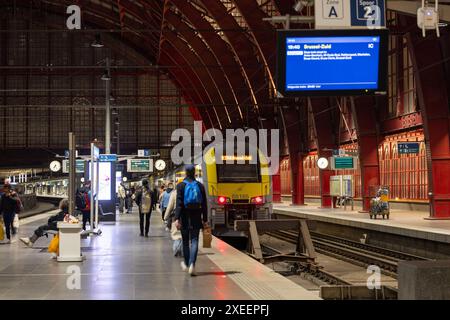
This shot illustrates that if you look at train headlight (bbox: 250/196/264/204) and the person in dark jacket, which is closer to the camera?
the person in dark jacket

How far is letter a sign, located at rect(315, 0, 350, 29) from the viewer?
13906 mm

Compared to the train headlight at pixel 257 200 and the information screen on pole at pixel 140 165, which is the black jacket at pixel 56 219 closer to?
the train headlight at pixel 257 200

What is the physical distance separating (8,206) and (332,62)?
9926mm

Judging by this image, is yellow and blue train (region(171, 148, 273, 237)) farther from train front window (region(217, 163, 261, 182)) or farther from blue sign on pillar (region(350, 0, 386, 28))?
blue sign on pillar (region(350, 0, 386, 28))

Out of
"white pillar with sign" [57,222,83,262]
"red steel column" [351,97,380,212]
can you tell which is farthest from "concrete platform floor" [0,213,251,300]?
"red steel column" [351,97,380,212]

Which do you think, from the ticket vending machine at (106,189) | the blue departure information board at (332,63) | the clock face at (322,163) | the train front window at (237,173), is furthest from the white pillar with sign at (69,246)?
the clock face at (322,163)

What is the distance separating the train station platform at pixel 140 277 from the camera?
9531mm

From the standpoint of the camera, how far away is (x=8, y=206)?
1975 cm

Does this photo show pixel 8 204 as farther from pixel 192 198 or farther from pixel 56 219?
pixel 192 198

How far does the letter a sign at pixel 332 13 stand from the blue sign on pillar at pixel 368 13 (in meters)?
0.15

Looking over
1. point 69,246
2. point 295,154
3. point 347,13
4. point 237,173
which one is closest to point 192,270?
point 69,246

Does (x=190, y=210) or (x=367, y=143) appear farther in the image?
(x=367, y=143)

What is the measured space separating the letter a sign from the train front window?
29.1 feet

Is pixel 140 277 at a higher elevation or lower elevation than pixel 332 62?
lower
